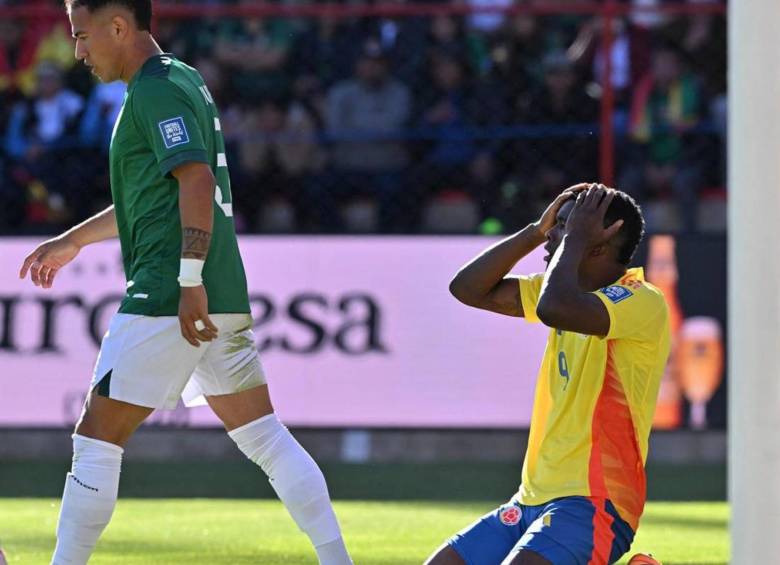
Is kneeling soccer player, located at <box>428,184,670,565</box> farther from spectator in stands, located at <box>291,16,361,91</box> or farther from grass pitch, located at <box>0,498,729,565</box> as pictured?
spectator in stands, located at <box>291,16,361,91</box>

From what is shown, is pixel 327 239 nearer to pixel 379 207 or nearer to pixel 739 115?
pixel 379 207

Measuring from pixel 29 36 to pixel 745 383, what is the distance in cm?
1019

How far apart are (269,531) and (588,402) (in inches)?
120

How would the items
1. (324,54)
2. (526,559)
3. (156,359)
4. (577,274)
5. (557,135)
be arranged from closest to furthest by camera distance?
1. (526,559)
2. (577,274)
3. (156,359)
4. (557,135)
5. (324,54)

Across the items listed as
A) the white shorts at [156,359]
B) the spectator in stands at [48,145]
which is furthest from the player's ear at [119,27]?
the spectator in stands at [48,145]

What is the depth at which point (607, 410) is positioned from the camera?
4434mm

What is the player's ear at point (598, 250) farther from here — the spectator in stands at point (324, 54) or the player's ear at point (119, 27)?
the spectator in stands at point (324, 54)

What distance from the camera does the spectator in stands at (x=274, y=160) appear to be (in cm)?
1166

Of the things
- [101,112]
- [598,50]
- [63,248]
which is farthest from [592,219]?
[101,112]

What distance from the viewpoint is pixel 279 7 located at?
1121cm

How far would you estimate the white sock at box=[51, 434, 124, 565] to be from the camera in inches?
187

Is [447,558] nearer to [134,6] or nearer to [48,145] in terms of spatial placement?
[134,6]

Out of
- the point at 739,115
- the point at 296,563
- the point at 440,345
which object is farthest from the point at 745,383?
the point at 440,345

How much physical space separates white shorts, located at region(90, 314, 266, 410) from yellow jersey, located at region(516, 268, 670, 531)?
1.07 m
